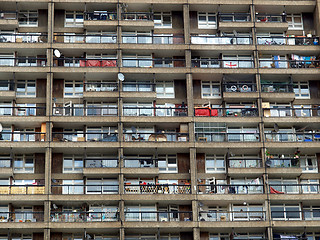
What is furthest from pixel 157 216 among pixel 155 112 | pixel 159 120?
pixel 155 112

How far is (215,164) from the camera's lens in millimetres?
72562

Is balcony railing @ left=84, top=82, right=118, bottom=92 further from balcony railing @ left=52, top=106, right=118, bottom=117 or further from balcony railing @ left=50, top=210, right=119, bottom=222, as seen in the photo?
balcony railing @ left=50, top=210, right=119, bottom=222

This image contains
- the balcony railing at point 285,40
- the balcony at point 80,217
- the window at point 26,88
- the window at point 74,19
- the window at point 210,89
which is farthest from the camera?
the window at point 74,19

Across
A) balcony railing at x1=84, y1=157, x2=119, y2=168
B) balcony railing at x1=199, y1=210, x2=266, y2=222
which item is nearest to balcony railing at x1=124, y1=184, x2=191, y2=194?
balcony railing at x1=84, y1=157, x2=119, y2=168

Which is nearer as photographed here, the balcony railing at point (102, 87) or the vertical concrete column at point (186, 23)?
the balcony railing at point (102, 87)

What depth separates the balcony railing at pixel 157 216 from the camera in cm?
6925

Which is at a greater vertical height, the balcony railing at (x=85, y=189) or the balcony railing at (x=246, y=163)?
the balcony railing at (x=246, y=163)

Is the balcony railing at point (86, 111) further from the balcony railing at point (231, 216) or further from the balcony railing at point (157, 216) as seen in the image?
the balcony railing at point (231, 216)

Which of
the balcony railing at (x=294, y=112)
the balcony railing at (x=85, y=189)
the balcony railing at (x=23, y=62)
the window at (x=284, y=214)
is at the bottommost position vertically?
the window at (x=284, y=214)

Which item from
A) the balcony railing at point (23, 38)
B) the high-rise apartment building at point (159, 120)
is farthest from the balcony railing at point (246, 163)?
the balcony railing at point (23, 38)

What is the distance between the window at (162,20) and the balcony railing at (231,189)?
55.5ft

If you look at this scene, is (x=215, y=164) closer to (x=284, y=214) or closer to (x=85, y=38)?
(x=284, y=214)

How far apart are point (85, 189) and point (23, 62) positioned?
14155 millimetres

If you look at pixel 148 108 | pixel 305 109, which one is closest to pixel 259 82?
pixel 305 109
